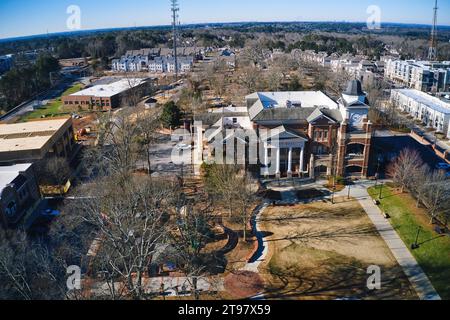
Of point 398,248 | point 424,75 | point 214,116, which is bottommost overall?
point 398,248

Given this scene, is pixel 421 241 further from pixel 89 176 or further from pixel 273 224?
pixel 89 176

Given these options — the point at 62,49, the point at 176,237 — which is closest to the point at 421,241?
the point at 176,237

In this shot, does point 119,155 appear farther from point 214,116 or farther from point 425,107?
point 425,107

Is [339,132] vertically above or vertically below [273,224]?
above

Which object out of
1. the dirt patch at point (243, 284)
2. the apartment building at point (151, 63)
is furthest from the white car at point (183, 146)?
the apartment building at point (151, 63)

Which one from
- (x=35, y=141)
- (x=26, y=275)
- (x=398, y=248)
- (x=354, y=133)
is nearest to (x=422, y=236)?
(x=398, y=248)
